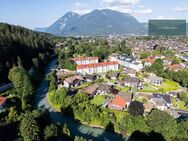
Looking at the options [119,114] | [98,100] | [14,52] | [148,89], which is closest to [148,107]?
[119,114]

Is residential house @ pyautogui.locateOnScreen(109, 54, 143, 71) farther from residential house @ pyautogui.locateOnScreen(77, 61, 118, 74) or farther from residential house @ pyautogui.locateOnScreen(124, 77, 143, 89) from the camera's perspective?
residential house @ pyautogui.locateOnScreen(124, 77, 143, 89)

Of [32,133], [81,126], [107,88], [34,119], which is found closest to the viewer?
[32,133]

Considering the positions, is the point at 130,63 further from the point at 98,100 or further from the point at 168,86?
the point at 98,100

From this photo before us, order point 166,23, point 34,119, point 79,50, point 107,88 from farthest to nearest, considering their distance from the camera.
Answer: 1. point 166,23
2. point 79,50
3. point 107,88
4. point 34,119

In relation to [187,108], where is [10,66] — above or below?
above

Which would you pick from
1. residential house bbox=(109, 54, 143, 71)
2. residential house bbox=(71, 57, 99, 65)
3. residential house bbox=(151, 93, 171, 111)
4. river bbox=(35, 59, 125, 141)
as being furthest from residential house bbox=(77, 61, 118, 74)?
residential house bbox=(151, 93, 171, 111)

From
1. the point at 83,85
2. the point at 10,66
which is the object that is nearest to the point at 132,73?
the point at 83,85

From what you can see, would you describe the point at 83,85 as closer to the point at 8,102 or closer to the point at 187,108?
the point at 8,102

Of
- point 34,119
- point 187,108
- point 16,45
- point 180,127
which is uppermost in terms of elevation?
point 16,45
